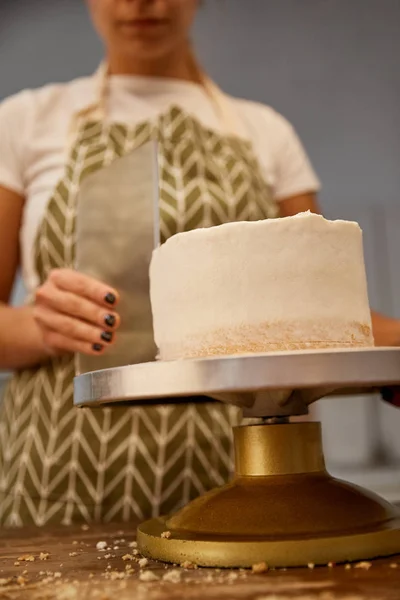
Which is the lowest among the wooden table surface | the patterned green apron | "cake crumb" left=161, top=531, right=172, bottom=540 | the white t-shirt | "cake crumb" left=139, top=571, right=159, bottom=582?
the wooden table surface

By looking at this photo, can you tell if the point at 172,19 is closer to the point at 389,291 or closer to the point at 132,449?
the point at 132,449

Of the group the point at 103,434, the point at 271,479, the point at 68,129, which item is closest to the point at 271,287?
the point at 271,479

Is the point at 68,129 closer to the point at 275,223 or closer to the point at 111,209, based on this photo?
the point at 111,209

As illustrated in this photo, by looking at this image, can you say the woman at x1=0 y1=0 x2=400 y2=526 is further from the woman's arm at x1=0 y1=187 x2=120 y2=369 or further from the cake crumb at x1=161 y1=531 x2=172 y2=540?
the cake crumb at x1=161 y1=531 x2=172 y2=540

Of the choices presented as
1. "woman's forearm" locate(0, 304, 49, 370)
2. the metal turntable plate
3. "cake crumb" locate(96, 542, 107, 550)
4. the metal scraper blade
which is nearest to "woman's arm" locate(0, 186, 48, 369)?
"woman's forearm" locate(0, 304, 49, 370)

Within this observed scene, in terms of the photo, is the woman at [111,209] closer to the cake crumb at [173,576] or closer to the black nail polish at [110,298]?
the black nail polish at [110,298]

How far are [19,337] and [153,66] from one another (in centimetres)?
53

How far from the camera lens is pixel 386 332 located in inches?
35.5

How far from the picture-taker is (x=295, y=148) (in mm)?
1267

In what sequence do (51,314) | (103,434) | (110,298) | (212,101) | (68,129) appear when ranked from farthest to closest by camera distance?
(212,101)
(68,129)
(103,434)
(51,314)
(110,298)

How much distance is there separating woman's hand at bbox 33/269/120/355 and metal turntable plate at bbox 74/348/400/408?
0.22m

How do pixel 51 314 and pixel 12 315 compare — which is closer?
pixel 51 314

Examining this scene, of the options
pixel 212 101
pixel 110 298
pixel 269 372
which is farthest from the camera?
pixel 212 101

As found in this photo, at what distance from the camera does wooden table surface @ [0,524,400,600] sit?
1.45 feet
